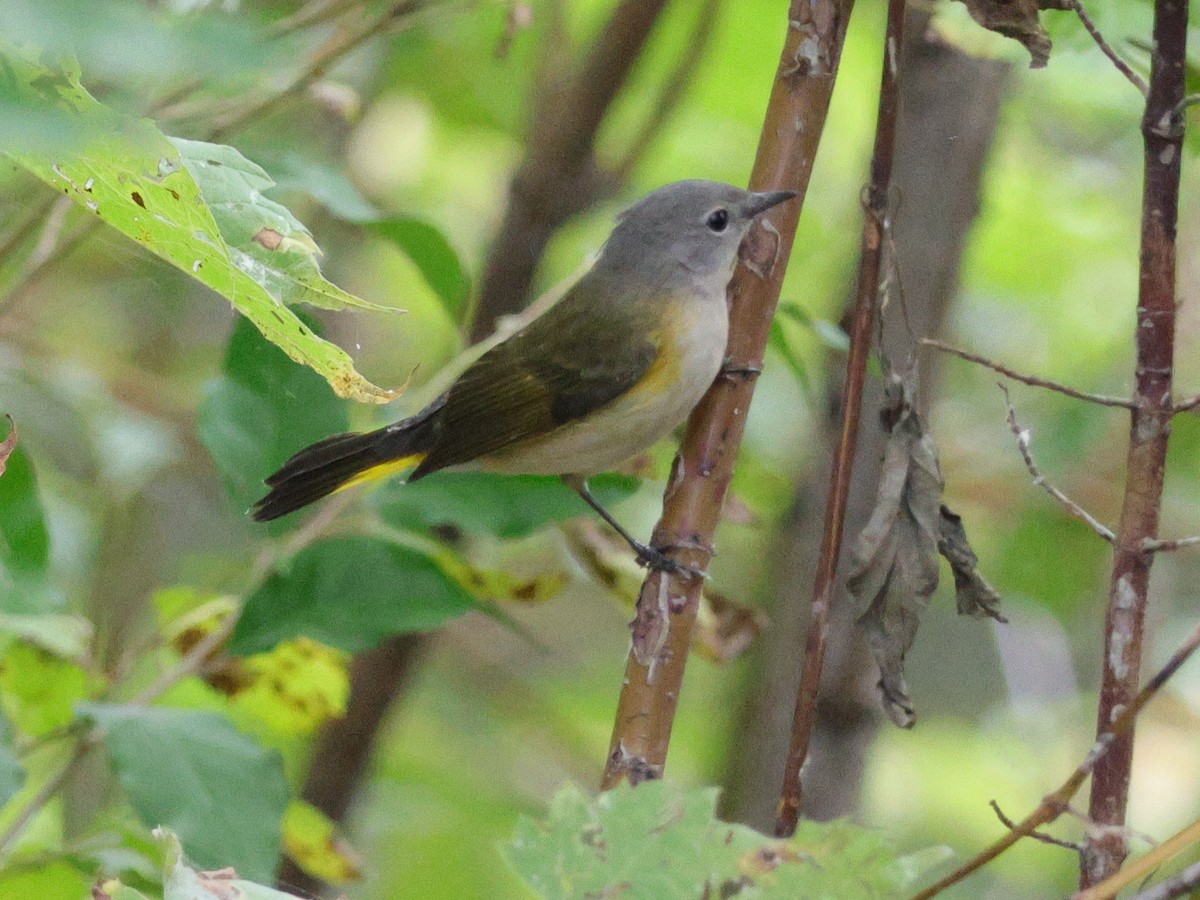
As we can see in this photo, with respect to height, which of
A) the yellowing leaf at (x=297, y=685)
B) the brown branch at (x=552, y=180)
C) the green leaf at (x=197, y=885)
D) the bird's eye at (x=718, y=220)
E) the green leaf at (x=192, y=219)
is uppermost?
the brown branch at (x=552, y=180)

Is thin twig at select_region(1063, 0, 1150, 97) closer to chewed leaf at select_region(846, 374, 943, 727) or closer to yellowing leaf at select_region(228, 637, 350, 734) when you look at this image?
chewed leaf at select_region(846, 374, 943, 727)

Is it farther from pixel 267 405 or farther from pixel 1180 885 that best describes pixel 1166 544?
pixel 267 405

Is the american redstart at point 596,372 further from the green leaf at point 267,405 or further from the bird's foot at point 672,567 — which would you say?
the bird's foot at point 672,567

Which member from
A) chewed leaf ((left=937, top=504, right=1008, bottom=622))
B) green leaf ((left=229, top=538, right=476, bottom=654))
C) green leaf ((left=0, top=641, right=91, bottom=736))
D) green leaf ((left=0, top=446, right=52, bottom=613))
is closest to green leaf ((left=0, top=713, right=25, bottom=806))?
green leaf ((left=0, top=446, right=52, bottom=613))

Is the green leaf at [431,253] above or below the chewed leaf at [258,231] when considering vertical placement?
above

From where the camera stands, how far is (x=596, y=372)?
8.30 feet

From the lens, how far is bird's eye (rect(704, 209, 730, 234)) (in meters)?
2.56

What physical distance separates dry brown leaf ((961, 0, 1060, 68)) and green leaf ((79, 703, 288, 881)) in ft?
4.14

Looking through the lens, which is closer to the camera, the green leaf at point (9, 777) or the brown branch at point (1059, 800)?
the brown branch at point (1059, 800)

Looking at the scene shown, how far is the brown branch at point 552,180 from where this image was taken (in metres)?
3.23

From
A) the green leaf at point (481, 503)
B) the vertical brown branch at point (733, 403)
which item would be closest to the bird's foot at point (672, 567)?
the vertical brown branch at point (733, 403)

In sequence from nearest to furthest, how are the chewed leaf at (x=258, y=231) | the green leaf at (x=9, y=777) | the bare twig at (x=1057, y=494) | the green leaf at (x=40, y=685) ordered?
the chewed leaf at (x=258, y=231)
the bare twig at (x=1057, y=494)
the green leaf at (x=9, y=777)
the green leaf at (x=40, y=685)

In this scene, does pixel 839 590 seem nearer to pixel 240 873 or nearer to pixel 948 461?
pixel 948 461

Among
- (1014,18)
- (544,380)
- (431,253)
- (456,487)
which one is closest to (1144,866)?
(1014,18)
